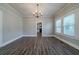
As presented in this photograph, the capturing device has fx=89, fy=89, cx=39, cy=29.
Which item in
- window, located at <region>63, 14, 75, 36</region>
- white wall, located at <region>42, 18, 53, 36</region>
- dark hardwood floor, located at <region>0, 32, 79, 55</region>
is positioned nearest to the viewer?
dark hardwood floor, located at <region>0, 32, 79, 55</region>

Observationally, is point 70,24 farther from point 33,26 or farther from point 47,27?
point 33,26

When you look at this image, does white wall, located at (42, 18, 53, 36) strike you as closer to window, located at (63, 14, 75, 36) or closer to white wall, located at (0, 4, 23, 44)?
white wall, located at (0, 4, 23, 44)

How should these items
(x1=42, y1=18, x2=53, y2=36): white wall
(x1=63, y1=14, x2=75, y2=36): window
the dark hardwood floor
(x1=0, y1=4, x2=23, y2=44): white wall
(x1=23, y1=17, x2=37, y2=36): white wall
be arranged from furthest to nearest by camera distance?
(x1=23, y1=17, x2=37, y2=36): white wall < (x1=42, y1=18, x2=53, y2=36): white wall < (x1=0, y1=4, x2=23, y2=44): white wall < (x1=63, y1=14, x2=75, y2=36): window < the dark hardwood floor

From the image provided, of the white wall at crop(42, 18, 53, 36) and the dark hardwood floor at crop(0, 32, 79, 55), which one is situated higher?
the white wall at crop(42, 18, 53, 36)

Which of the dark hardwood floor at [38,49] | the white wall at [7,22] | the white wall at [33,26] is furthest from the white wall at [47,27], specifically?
→ the dark hardwood floor at [38,49]

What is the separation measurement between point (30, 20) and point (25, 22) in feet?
2.30

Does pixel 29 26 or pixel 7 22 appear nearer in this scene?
pixel 7 22

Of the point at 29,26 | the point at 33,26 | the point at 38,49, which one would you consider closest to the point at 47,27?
the point at 33,26

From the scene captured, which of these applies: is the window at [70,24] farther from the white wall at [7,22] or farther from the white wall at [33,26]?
the white wall at [33,26]

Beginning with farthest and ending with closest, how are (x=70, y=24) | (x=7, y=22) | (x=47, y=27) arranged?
(x=47, y=27), (x=7, y=22), (x=70, y=24)

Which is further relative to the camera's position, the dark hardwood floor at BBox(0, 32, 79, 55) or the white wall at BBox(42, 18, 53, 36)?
the white wall at BBox(42, 18, 53, 36)

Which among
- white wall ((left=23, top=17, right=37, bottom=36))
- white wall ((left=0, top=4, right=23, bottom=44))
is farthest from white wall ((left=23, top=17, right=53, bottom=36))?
white wall ((left=0, top=4, right=23, bottom=44))

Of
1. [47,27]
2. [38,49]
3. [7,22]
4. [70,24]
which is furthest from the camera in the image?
[47,27]
